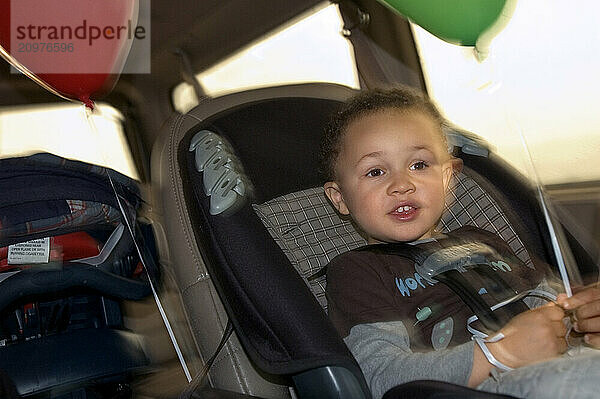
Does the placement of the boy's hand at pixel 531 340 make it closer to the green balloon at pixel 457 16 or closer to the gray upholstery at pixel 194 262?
the gray upholstery at pixel 194 262

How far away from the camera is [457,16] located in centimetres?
127

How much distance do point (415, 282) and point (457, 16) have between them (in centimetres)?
47

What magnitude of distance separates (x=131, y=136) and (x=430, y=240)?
215 cm

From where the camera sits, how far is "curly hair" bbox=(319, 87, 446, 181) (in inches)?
54.0

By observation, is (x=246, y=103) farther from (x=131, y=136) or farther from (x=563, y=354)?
(x=131, y=136)

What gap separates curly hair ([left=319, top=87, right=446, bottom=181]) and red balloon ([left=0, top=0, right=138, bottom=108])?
52 centimetres

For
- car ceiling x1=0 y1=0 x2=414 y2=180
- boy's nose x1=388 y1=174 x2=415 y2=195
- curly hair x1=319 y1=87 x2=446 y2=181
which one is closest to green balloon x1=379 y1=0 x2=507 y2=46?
curly hair x1=319 y1=87 x2=446 y2=181

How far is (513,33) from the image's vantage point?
196 centimetres

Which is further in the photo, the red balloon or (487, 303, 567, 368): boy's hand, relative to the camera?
the red balloon

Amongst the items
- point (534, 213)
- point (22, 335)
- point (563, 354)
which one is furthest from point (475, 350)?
point (22, 335)

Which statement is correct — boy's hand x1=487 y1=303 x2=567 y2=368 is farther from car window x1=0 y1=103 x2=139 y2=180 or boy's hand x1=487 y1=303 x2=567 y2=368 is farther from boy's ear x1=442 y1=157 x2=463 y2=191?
car window x1=0 y1=103 x2=139 y2=180

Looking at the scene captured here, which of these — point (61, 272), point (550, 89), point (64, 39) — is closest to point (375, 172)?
point (61, 272)

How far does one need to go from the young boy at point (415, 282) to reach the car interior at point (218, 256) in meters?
0.07

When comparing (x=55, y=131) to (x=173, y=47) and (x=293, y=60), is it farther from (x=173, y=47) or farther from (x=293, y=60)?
(x=293, y=60)
